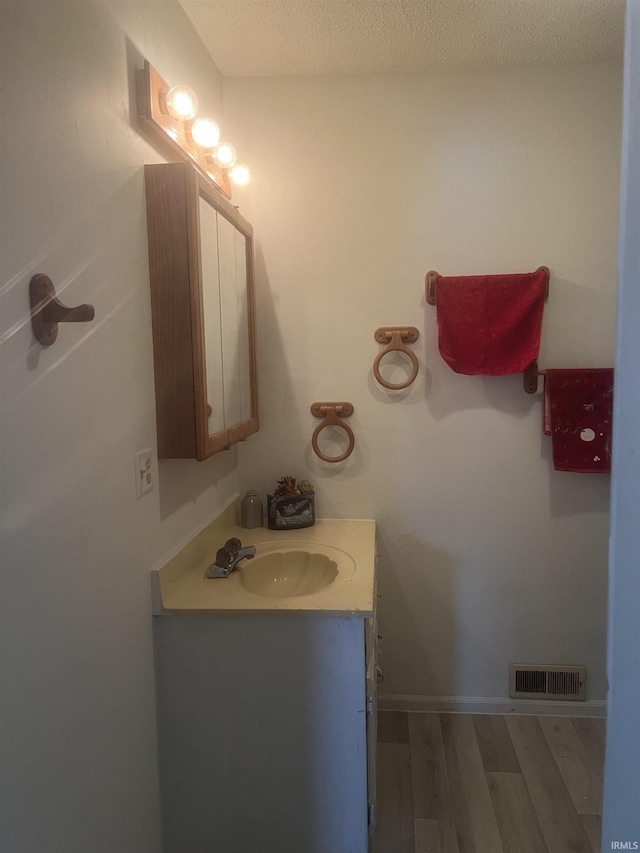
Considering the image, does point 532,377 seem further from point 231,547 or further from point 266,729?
point 266,729

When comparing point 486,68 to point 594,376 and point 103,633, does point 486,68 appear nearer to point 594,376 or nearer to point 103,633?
point 594,376

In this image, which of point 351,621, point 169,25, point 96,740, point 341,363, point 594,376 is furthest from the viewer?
point 341,363

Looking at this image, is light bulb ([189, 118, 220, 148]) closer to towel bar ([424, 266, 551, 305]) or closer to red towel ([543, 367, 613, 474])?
towel bar ([424, 266, 551, 305])

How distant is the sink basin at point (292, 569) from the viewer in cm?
156

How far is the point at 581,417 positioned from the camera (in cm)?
177

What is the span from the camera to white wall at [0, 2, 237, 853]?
739mm

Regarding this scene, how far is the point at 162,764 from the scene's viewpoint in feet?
4.08

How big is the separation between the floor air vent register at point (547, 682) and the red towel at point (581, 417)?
800 millimetres

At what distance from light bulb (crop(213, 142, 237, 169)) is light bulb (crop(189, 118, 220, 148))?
0.36 feet

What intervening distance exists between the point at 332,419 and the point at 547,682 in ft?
4.35

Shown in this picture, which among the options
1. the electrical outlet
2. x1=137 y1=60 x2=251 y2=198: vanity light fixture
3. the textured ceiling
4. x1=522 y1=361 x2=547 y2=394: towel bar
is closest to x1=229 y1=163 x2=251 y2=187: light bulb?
x1=137 y1=60 x2=251 y2=198: vanity light fixture

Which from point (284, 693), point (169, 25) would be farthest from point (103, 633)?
point (169, 25)

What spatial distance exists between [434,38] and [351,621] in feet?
5.94

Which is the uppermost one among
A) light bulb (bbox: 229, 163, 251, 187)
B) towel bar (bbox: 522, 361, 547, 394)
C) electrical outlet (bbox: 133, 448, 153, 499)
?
light bulb (bbox: 229, 163, 251, 187)
